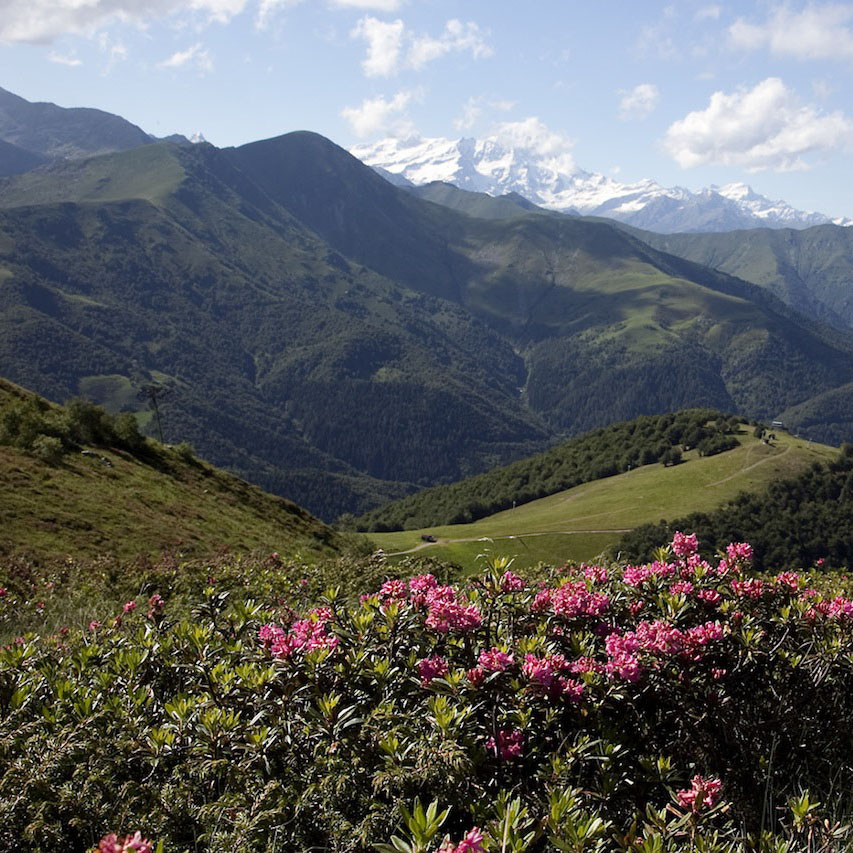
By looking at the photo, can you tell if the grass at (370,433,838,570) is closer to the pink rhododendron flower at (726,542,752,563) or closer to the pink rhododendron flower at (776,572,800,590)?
the pink rhododendron flower at (726,542,752,563)

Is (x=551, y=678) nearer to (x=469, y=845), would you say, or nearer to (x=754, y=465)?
(x=469, y=845)

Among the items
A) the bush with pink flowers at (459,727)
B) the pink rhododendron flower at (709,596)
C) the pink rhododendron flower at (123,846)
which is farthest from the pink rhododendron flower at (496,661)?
the pink rhododendron flower at (123,846)

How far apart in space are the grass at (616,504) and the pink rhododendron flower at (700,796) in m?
117

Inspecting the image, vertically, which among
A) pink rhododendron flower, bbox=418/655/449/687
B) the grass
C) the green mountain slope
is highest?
pink rhododendron flower, bbox=418/655/449/687

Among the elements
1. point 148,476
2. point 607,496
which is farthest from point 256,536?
point 607,496

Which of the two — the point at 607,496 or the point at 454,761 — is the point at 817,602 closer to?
the point at 454,761

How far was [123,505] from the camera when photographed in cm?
3641

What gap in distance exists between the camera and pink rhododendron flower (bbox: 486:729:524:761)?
178 inches

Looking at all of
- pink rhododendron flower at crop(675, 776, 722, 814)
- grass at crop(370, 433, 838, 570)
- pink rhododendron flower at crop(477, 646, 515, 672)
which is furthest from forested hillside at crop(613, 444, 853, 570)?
pink rhododendron flower at crop(675, 776, 722, 814)

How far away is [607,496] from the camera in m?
175

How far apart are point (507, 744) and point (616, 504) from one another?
168 meters

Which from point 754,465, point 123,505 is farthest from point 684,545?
point 754,465

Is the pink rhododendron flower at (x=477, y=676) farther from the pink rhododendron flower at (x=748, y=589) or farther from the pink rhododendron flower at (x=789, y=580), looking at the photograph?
the pink rhododendron flower at (x=789, y=580)

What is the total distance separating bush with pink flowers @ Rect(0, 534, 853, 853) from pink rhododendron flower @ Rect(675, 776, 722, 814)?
0.02 m
